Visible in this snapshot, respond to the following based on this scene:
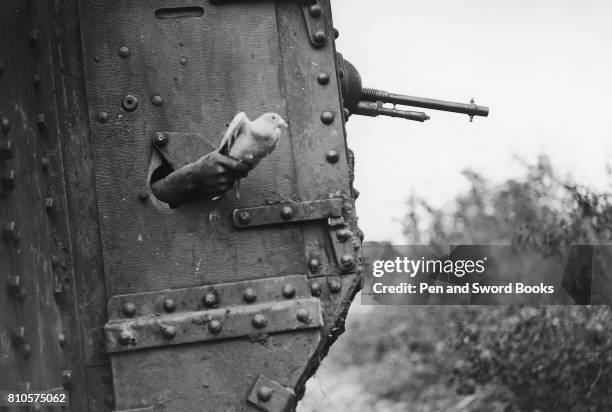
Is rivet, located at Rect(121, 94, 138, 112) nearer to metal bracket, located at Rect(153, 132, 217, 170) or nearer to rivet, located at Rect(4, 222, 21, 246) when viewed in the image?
metal bracket, located at Rect(153, 132, 217, 170)

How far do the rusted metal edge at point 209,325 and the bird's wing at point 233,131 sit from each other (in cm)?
50

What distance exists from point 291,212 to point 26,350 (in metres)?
0.93

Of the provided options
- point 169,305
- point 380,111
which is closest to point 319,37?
point 169,305

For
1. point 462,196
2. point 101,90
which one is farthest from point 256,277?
point 462,196

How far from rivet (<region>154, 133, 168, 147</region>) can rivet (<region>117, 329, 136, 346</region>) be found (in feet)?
1.89

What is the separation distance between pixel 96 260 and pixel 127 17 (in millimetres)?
761

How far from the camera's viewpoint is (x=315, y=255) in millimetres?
3254

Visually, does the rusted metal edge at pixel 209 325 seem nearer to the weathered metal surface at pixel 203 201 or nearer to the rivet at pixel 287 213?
the weathered metal surface at pixel 203 201

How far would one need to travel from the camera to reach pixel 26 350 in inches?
129

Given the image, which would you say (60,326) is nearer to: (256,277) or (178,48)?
(256,277)

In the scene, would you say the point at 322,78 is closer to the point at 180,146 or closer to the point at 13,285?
the point at 180,146

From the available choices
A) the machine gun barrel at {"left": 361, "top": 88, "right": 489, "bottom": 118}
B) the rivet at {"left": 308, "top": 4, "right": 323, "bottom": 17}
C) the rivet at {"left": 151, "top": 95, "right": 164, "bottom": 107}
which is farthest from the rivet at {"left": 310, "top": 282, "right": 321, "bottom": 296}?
the machine gun barrel at {"left": 361, "top": 88, "right": 489, "bottom": 118}

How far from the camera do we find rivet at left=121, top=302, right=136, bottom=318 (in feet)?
10.5

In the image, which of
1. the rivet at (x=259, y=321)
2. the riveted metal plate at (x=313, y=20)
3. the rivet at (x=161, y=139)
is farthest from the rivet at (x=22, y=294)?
the riveted metal plate at (x=313, y=20)
